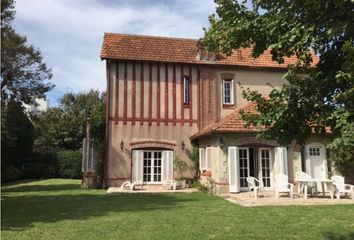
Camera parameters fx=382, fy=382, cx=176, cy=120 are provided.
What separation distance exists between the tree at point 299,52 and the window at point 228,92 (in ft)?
50.0

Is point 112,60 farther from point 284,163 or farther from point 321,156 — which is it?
point 321,156

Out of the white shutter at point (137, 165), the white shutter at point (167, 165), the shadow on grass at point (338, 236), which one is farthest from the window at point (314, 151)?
the shadow on grass at point (338, 236)

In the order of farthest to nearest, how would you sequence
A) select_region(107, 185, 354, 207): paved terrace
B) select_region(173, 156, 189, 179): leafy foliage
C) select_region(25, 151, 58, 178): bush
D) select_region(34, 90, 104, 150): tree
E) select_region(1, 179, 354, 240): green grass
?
select_region(34, 90, 104, 150): tree < select_region(25, 151, 58, 178): bush < select_region(173, 156, 189, 179): leafy foliage < select_region(107, 185, 354, 207): paved terrace < select_region(1, 179, 354, 240): green grass

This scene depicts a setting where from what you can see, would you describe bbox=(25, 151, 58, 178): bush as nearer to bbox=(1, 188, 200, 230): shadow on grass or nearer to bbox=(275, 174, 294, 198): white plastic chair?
bbox=(1, 188, 200, 230): shadow on grass

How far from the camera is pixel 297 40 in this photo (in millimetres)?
4684

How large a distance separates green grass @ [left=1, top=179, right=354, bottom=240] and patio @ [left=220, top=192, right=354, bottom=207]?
799mm

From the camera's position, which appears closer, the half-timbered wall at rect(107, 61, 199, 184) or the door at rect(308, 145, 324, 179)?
the door at rect(308, 145, 324, 179)

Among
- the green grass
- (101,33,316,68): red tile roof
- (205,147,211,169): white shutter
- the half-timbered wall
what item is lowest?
the green grass

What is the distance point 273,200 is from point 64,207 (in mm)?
7264

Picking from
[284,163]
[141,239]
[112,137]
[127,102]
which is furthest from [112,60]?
[141,239]

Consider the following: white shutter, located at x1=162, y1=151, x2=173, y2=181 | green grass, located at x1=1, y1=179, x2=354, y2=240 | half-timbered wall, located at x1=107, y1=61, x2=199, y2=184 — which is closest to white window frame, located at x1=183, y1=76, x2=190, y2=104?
half-timbered wall, located at x1=107, y1=61, x2=199, y2=184

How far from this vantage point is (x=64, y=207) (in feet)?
40.1

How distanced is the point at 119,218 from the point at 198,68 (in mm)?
12467

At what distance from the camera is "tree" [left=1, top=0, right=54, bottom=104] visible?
16.9 meters
